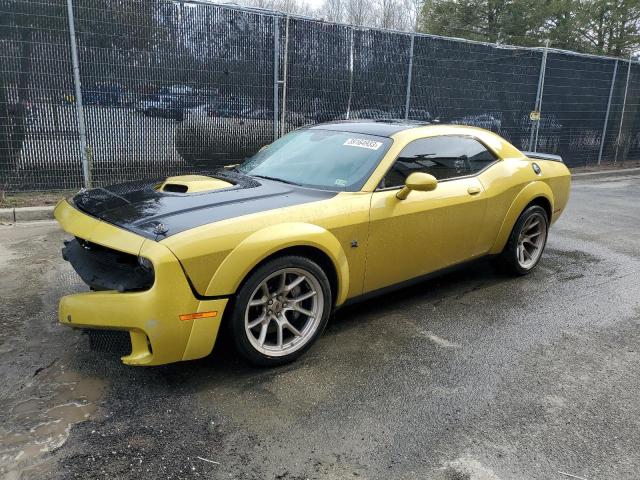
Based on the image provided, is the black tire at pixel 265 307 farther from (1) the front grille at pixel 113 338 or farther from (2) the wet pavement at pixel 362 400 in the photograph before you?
(1) the front grille at pixel 113 338

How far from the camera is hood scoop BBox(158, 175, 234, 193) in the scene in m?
3.61

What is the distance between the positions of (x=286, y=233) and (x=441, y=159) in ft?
6.00

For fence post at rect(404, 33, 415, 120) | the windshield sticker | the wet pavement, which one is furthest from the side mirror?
fence post at rect(404, 33, 415, 120)

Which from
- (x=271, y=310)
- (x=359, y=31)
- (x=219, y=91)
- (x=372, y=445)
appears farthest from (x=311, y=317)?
(x=359, y=31)

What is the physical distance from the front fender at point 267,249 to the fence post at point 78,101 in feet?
17.6

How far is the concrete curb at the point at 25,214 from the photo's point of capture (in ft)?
21.5

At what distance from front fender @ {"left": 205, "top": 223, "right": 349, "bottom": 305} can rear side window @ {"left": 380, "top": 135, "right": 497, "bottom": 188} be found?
27.9 inches

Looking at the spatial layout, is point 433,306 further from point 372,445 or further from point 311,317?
point 372,445

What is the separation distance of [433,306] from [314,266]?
1.51 metres

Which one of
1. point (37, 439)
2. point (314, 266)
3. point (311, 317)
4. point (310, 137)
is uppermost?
point (310, 137)

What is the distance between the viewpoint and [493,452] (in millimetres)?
2576

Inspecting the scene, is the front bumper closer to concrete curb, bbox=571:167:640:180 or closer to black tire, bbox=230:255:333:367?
black tire, bbox=230:255:333:367

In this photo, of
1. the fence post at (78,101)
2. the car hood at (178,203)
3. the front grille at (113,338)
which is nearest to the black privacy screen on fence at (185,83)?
the fence post at (78,101)

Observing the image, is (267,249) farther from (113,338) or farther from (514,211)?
(514,211)
